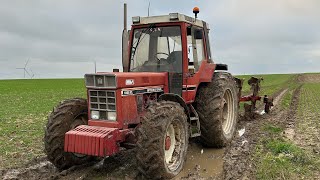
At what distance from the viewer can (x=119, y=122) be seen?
6652 mm

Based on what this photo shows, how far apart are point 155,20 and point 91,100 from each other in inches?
92.4

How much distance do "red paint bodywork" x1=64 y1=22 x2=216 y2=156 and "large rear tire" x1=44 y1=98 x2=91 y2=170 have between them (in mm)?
415

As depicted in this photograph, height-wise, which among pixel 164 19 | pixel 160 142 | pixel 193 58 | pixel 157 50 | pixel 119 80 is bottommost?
pixel 160 142

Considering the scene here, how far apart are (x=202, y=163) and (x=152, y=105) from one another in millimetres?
2022

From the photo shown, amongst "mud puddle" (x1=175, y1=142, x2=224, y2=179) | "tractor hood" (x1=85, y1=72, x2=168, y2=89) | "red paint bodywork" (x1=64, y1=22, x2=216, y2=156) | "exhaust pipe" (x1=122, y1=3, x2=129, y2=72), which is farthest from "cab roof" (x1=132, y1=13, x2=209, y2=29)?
"mud puddle" (x1=175, y1=142, x2=224, y2=179)

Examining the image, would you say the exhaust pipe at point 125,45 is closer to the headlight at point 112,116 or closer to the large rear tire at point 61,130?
the large rear tire at point 61,130

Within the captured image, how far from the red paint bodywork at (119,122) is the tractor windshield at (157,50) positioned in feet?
0.48

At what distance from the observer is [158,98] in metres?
7.54

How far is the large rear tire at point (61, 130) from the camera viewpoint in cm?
684

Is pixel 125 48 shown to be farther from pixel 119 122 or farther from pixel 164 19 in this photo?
pixel 119 122

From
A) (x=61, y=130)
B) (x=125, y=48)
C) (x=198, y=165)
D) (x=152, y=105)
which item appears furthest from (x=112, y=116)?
(x=198, y=165)

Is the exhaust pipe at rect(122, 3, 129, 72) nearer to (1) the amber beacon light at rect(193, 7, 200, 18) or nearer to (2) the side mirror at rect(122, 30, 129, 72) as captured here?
(2) the side mirror at rect(122, 30, 129, 72)

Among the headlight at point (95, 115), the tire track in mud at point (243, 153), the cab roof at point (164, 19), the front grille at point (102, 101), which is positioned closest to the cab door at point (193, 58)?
the cab roof at point (164, 19)

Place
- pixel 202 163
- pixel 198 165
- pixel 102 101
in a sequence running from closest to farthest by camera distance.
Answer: pixel 102 101, pixel 198 165, pixel 202 163
